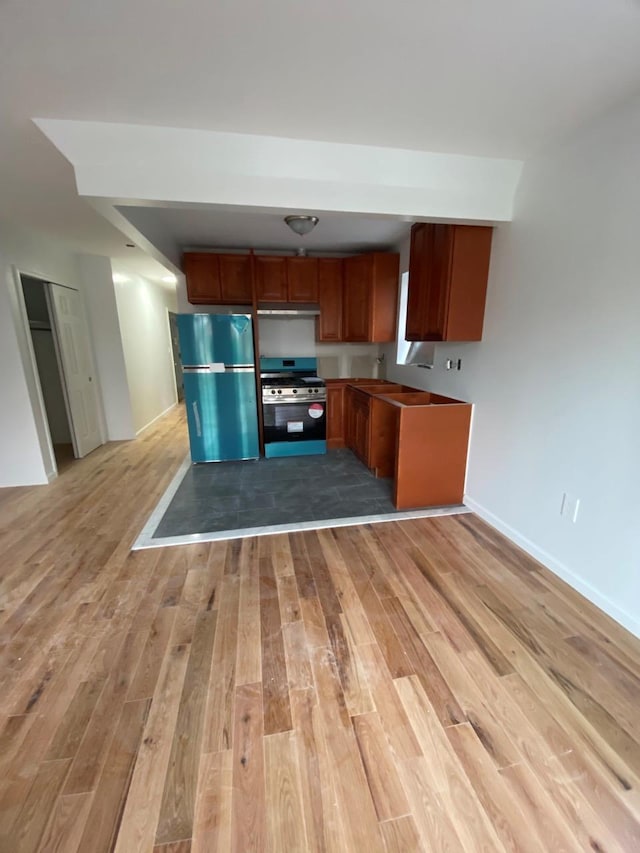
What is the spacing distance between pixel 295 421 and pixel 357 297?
1.67 m

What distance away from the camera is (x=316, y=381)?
405 cm

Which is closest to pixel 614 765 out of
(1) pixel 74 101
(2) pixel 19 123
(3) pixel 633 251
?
(3) pixel 633 251

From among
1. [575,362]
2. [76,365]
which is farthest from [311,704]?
[76,365]

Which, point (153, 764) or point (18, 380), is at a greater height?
point (18, 380)

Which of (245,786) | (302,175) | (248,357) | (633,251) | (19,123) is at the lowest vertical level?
(245,786)

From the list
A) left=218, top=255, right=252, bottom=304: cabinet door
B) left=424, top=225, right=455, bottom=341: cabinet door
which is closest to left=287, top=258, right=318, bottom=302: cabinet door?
left=218, top=255, right=252, bottom=304: cabinet door

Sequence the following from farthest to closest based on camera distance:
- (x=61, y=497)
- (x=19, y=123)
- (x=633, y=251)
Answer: (x=61, y=497) < (x=19, y=123) < (x=633, y=251)

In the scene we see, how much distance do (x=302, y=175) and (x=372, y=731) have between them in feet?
8.83

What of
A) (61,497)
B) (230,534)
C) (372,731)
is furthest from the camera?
(61,497)

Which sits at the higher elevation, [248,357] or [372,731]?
[248,357]

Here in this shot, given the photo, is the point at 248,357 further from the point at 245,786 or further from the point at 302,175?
the point at 245,786

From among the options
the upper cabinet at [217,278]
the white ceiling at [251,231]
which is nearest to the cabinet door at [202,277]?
the upper cabinet at [217,278]

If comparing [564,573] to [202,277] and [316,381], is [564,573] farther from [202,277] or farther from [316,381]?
[202,277]

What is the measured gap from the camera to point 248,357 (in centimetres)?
383
